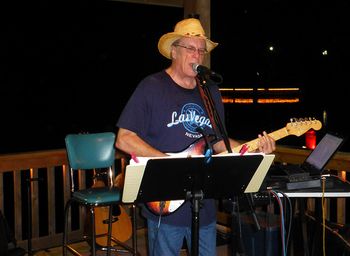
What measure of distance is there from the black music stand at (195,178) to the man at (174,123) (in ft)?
1.09

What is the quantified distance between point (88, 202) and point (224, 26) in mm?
13442

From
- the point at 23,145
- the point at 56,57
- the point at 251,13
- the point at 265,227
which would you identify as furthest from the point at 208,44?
the point at 23,145

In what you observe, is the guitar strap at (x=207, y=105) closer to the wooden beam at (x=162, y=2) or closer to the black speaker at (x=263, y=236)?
the black speaker at (x=263, y=236)

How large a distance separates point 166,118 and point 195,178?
574 millimetres

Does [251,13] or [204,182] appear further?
[251,13]

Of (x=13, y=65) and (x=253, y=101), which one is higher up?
(x=13, y=65)

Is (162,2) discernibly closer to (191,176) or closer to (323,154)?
(323,154)

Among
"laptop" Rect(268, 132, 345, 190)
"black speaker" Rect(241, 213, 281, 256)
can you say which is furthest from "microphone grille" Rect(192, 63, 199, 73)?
"black speaker" Rect(241, 213, 281, 256)

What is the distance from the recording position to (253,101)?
17.4 metres

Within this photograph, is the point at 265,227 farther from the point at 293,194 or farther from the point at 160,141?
the point at 160,141

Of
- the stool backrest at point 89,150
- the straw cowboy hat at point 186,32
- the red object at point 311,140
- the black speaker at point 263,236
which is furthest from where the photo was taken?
the red object at point 311,140

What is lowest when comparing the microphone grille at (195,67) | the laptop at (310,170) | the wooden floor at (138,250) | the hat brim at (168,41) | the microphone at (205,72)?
the wooden floor at (138,250)

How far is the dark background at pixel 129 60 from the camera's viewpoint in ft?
48.4

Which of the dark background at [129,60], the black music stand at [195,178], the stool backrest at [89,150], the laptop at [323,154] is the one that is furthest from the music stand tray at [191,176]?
the dark background at [129,60]
